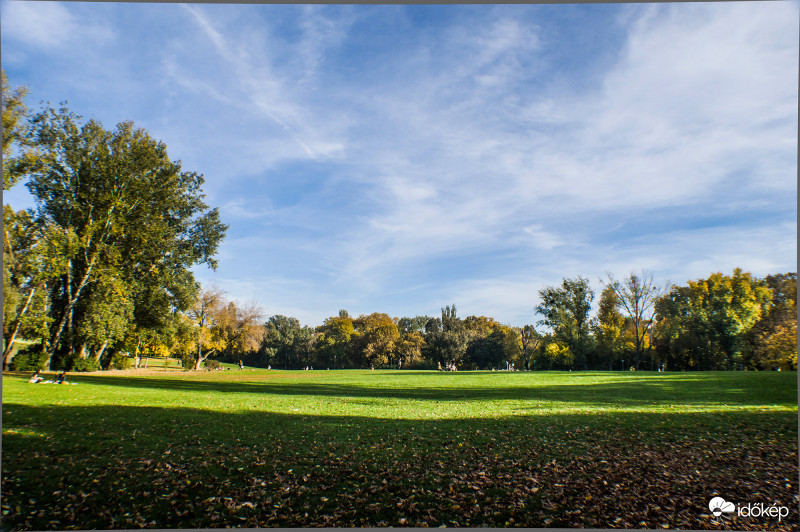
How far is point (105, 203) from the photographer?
20.5 meters

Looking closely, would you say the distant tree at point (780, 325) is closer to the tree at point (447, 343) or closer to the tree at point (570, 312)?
the tree at point (570, 312)

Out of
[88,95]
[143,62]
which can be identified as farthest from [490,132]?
[88,95]

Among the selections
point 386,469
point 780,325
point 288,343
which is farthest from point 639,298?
point 288,343

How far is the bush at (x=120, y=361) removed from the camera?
3216 centimetres

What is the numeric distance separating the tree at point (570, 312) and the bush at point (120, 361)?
155 ft

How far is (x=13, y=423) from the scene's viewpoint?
798 cm

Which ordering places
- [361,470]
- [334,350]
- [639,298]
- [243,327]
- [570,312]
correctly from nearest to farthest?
[361,470], [639,298], [243,327], [570,312], [334,350]

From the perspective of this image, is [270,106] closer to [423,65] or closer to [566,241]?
[423,65]

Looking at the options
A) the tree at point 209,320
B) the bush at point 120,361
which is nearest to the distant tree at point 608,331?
the tree at point 209,320

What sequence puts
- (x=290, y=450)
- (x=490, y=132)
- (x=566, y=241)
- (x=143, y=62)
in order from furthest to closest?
(x=566, y=241)
(x=490, y=132)
(x=143, y=62)
(x=290, y=450)

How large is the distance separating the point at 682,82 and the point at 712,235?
4.00 m

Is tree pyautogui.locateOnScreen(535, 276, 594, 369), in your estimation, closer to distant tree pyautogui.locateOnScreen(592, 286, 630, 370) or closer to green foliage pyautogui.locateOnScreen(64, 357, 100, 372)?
distant tree pyautogui.locateOnScreen(592, 286, 630, 370)

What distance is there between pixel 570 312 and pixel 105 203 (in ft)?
163

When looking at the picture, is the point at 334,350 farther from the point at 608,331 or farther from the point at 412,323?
the point at 608,331
